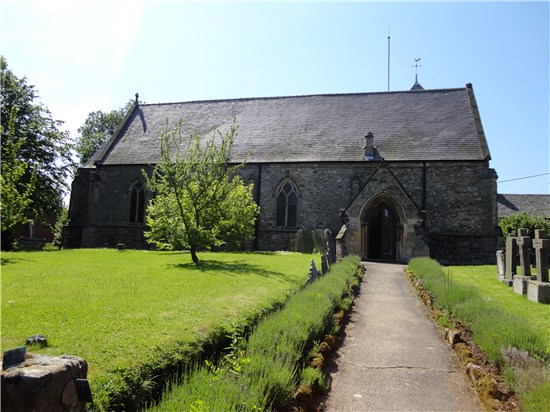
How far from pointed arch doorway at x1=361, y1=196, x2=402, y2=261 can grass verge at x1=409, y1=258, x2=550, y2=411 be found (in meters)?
10.2

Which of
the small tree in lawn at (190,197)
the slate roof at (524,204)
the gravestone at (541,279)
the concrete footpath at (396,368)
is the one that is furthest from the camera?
the slate roof at (524,204)

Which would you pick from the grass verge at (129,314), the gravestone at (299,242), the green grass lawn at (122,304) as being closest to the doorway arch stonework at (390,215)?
the gravestone at (299,242)

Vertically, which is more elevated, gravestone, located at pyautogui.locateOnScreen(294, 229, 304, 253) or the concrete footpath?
gravestone, located at pyautogui.locateOnScreen(294, 229, 304, 253)

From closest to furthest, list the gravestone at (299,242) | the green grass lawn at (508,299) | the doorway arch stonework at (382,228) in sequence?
1. the green grass lawn at (508,299)
2. the doorway arch stonework at (382,228)
3. the gravestone at (299,242)

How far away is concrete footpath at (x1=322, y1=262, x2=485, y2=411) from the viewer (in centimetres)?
495

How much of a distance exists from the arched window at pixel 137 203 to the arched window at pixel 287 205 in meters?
9.70

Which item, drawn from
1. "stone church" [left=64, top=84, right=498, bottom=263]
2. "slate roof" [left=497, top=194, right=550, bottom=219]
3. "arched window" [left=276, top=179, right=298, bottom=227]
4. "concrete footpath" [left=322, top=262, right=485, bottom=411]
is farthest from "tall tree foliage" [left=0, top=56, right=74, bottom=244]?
"slate roof" [left=497, top=194, right=550, bottom=219]

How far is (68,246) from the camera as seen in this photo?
90.7 ft

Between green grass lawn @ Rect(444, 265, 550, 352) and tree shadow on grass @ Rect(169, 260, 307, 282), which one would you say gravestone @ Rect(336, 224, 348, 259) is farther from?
tree shadow on grass @ Rect(169, 260, 307, 282)

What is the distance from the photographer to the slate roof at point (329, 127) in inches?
942

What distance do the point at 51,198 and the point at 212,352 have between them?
2882 cm

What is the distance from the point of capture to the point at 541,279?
11000 millimetres

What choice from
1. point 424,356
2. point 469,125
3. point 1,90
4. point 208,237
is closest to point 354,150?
point 469,125

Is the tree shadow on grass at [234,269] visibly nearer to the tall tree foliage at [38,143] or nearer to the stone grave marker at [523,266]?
the stone grave marker at [523,266]
